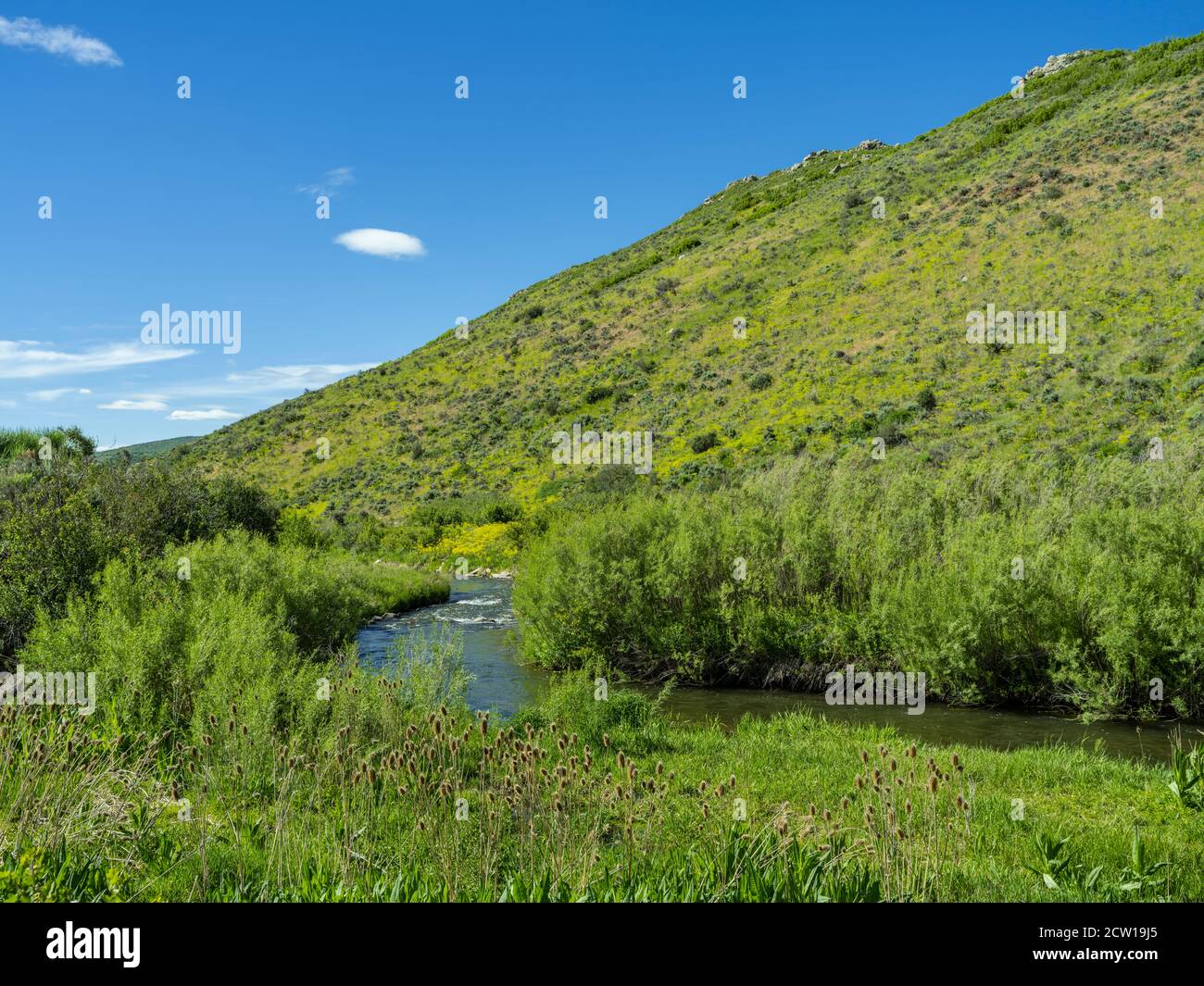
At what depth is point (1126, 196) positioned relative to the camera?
49.3 metres

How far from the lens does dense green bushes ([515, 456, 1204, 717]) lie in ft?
40.2

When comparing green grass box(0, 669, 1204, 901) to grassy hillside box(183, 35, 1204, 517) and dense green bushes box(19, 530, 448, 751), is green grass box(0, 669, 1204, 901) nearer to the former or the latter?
dense green bushes box(19, 530, 448, 751)

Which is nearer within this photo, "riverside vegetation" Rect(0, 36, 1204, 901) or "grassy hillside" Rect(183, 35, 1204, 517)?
"riverside vegetation" Rect(0, 36, 1204, 901)

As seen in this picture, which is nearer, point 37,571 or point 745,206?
point 37,571

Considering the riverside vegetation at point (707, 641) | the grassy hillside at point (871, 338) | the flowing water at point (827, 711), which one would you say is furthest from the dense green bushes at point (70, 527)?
the grassy hillside at point (871, 338)

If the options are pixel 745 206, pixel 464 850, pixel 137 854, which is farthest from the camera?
pixel 745 206

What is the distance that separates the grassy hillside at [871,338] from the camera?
3631 cm

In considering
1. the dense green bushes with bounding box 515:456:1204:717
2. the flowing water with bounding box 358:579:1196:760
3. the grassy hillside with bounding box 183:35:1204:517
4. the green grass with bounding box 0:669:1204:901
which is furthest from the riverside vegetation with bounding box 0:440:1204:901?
the grassy hillside with bounding box 183:35:1204:517

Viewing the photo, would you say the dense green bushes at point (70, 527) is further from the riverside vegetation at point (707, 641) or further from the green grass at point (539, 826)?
the green grass at point (539, 826)

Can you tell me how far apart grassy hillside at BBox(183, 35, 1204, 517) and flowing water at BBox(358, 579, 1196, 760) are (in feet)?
40.2

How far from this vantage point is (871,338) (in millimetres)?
49531
